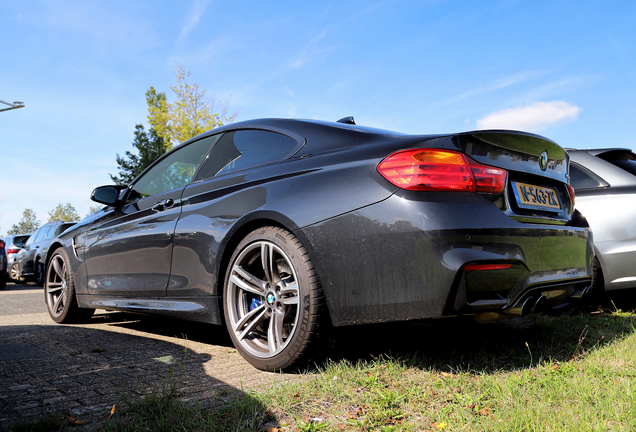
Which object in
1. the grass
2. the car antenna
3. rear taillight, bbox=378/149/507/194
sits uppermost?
the car antenna

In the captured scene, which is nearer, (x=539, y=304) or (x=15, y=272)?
(x=539, y=304)

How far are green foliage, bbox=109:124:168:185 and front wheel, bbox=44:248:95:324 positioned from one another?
106 ft

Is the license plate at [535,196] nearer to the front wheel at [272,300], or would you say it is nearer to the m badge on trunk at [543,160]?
the m badge on trunk at [543,160]

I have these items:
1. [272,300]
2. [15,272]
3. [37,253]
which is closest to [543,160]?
[272,300]

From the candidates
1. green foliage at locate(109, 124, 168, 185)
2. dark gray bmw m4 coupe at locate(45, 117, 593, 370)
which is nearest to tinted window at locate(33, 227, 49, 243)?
dark gray bmw m4 coupe at locate(45, 117, 593, 370)

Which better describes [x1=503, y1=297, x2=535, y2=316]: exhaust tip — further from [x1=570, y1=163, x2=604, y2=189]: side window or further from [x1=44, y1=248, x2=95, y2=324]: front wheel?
[x1=44, y1=248, x2=95, y2=324]: front wheel

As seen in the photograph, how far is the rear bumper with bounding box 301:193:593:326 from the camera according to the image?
2.27 meters

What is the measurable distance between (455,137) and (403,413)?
1.32 metres

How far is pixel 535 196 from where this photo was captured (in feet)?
9.02

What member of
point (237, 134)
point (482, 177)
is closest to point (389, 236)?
point (482, 177)

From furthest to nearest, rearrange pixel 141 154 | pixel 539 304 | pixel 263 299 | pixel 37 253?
pixel 141 154
pixel 37 253
pixel 263 299
pixel 539 304

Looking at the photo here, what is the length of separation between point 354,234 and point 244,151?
1315 millimetres

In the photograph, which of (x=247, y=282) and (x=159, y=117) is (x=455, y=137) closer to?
(x=247, y=282)

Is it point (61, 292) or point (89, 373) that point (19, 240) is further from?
point (89, 373)
